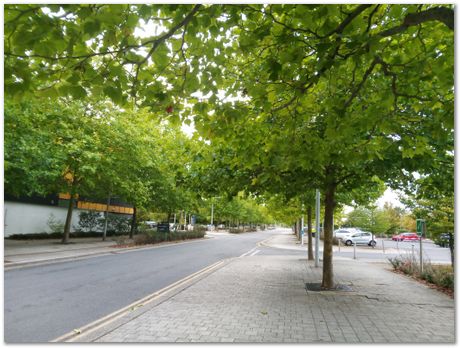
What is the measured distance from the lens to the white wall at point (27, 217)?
84.7 ft

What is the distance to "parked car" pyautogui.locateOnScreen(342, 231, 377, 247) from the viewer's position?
36531 millimetres

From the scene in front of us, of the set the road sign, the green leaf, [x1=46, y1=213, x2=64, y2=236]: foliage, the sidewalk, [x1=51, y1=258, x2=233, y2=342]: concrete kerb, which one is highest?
the green leaf

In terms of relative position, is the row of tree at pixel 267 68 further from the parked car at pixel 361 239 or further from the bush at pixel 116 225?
the parked car at pixel 361 239

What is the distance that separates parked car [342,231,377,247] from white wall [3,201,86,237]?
2629 cm

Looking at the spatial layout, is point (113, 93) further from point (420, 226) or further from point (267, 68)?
point (420, 226)

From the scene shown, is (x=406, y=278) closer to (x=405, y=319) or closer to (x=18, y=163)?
(x=405, y=319)

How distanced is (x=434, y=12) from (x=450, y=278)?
8.96 m

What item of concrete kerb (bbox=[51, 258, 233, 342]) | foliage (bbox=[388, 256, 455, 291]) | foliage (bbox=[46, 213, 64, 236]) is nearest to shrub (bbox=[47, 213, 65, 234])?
foliage (bbox=[46, 213, 64, 236])

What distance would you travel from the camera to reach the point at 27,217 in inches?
1085

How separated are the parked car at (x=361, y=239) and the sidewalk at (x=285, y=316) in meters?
27.3

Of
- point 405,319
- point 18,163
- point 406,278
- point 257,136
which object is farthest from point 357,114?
point 18,163

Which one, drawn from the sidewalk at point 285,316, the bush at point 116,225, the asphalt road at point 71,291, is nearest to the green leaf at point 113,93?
the sidewalk at point 285,316

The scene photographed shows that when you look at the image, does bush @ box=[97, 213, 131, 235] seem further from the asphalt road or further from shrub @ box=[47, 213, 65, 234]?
the asphalt road

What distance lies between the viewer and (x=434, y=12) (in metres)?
3.64
